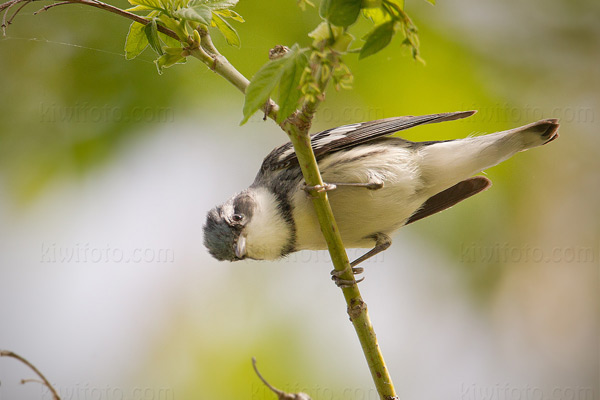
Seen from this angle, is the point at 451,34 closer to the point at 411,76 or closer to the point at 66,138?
the point at 411,76

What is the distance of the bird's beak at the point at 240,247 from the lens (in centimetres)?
330

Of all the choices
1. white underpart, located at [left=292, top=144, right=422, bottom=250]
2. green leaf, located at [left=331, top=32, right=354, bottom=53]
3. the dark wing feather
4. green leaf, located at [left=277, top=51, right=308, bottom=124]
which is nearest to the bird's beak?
white underpart, located at [left=292, top=144, right=422, bottom=250]

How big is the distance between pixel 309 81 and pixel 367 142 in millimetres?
2191

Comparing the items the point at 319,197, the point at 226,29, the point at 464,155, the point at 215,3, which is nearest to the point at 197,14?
the point at 215,3

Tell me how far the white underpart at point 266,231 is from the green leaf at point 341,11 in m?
1.99

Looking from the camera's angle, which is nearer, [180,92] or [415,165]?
[415,165]

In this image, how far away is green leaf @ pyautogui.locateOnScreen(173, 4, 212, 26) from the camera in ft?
5.60

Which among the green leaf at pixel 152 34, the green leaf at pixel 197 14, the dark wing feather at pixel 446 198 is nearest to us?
the green leaf at pixel 197 14

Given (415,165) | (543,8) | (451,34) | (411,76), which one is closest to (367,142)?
(415,165)

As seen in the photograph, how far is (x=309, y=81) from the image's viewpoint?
1.48 meters

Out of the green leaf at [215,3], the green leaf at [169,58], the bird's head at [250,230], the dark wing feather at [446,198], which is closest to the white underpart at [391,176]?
the bird's head at [250,230]

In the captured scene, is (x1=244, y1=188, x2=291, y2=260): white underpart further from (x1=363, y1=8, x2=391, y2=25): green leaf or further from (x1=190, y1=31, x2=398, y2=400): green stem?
(x1=363, y1=8, x2=391, y2=25): green leaf

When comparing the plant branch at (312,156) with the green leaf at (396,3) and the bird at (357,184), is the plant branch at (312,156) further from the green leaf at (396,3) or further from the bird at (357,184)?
the bird at (357,184)

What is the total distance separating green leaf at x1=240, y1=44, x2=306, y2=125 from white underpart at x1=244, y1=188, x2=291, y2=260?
1895 millimetres
